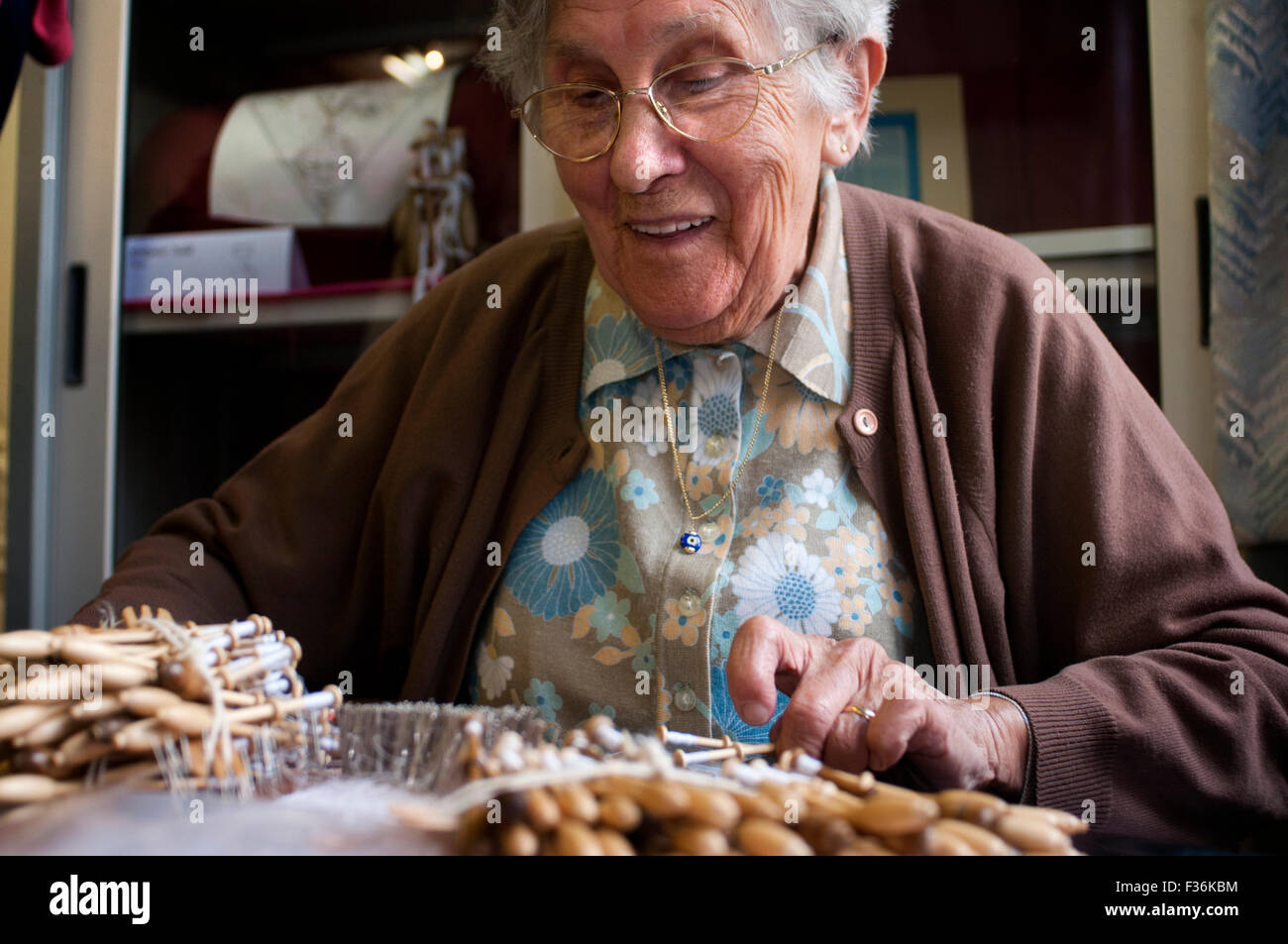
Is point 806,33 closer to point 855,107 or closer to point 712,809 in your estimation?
point 855,107

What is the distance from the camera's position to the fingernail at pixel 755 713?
0.71m

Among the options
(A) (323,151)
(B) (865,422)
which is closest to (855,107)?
(B) (865,422)

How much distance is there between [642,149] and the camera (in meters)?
0.96

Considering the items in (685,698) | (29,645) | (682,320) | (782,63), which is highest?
(782,63)

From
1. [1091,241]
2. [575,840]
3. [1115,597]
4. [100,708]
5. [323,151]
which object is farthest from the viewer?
[323,151]

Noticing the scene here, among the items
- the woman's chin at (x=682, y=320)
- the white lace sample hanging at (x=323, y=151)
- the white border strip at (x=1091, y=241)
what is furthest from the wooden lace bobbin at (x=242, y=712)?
the white lace sample hanging at (x=323, y=151)

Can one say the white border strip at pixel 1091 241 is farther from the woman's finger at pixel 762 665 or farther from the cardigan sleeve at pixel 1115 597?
the woman's finger at pixel 762 665

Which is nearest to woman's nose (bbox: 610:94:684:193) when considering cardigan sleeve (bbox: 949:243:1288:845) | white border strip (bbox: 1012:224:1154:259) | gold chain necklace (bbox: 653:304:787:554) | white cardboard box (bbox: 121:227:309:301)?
gold chain necklace (bbox: 653:304:787:554)

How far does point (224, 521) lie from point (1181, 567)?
1.01m

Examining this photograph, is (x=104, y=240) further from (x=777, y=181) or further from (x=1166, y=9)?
(x=1166, y=9)

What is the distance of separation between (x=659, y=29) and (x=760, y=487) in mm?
451
